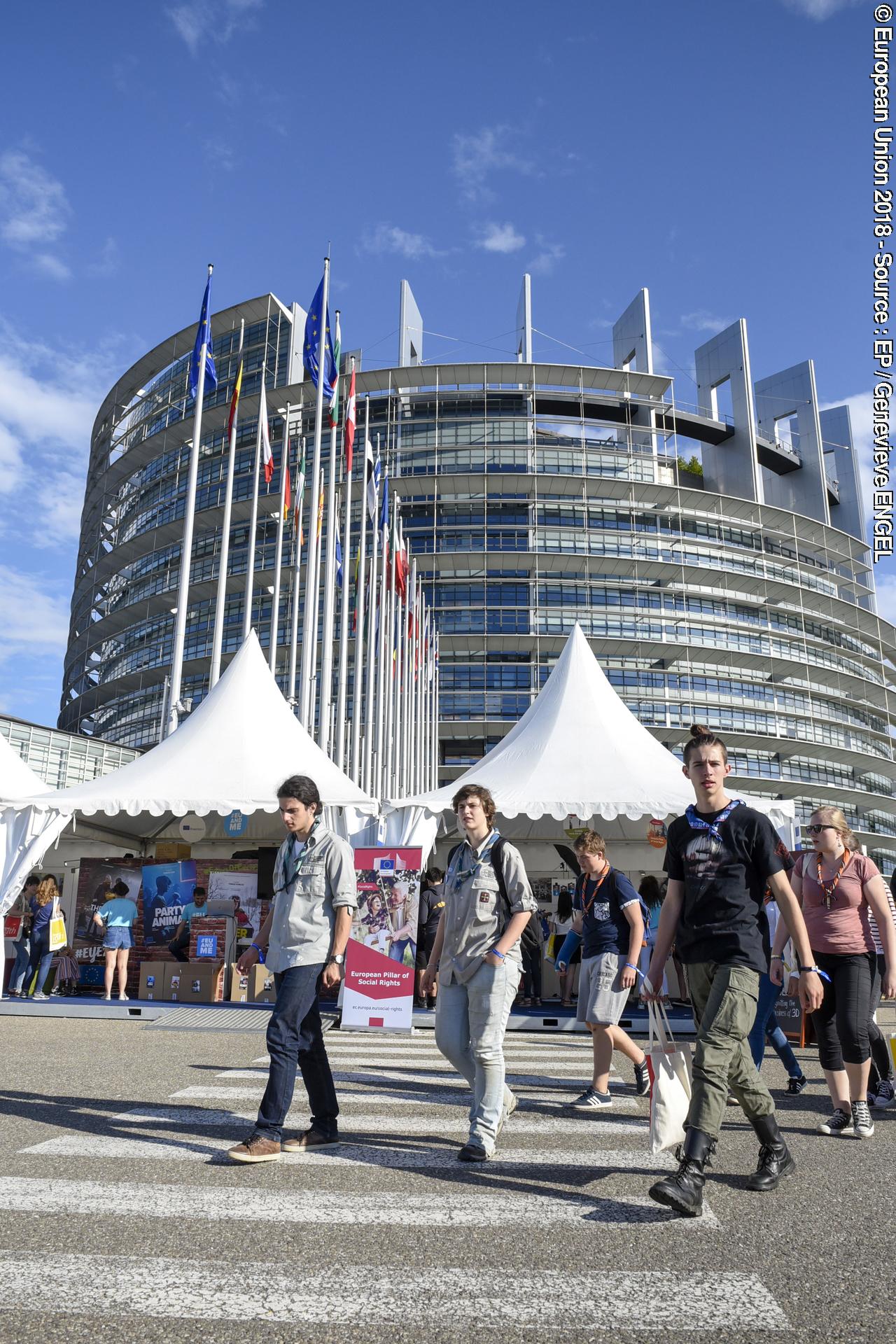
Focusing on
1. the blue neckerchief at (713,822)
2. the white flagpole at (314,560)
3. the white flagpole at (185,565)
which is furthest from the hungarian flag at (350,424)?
the blue neckerchief at (713,822)

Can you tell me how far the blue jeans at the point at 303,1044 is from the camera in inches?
192

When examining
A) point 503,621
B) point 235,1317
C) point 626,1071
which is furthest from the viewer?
point 503,621

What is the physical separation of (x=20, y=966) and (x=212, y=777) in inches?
150

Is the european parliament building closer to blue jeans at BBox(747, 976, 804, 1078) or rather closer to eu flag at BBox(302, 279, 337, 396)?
eu flag at BBox(302, 279, 337, 396)

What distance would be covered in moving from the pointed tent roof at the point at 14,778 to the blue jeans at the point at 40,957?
9.29 feet

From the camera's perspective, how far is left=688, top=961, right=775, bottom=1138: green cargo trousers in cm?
399

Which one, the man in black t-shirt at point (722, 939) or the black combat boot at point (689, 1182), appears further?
the man in black t-shirt at point (722, 939)

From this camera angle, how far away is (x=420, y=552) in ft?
201

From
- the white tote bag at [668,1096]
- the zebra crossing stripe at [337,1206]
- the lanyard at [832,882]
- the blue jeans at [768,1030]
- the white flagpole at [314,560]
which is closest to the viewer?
the zebra crossing stripe at [337,1206]

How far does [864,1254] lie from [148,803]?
1162 cm

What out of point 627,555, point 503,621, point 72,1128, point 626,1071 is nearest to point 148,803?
point 626,1071

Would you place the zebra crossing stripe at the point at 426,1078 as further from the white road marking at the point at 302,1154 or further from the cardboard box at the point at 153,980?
the cardboard box at the point at 153,980

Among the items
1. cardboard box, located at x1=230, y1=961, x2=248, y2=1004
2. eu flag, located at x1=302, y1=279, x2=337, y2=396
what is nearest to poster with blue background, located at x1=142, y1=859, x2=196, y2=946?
cardboard box, located at x1=230, y1=961, x2=248, y2=1004

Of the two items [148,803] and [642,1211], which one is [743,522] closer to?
[148,803]
